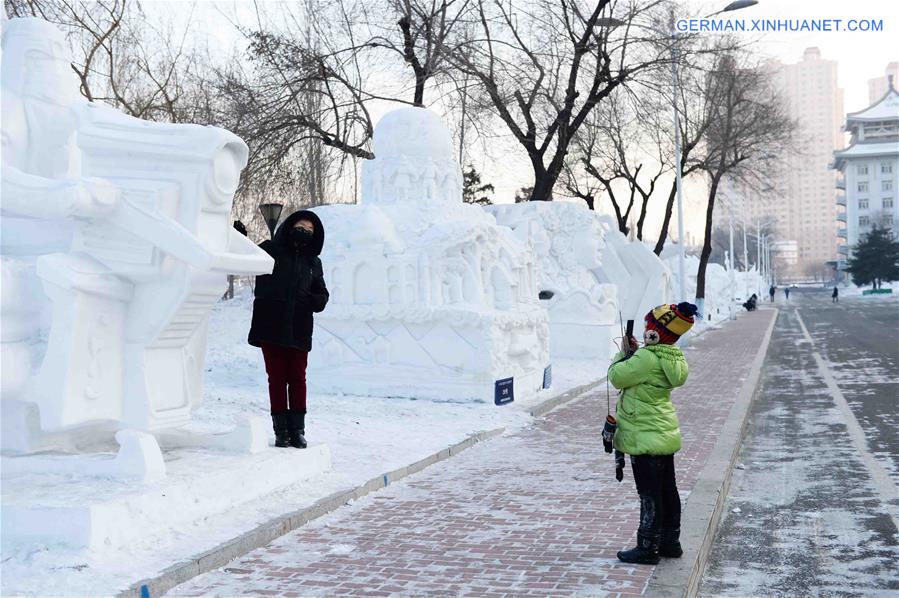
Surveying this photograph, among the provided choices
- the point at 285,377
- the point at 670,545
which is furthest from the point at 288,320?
the point at 670,545

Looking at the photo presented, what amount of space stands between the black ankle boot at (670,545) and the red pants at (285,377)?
11.0 ft

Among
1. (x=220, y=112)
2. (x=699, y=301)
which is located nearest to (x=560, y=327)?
(x=220, y=112)

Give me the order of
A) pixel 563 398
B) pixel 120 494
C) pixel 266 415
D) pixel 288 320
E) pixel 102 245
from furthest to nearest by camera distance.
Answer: pixel 563 398
pixel 266 415
pixel 288 320
pixel 102 245
pixel 120 494

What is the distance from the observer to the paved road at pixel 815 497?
5.80 meters

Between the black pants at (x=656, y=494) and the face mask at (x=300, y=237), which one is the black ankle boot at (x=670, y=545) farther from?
the face mask at (x=300, y=237)

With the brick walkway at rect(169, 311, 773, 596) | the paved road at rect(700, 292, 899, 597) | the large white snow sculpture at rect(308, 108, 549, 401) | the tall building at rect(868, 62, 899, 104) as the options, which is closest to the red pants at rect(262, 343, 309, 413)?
the brick walkway at rect(169, 311, 773, 596)

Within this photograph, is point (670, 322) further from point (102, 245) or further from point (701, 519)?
point (102, 245)

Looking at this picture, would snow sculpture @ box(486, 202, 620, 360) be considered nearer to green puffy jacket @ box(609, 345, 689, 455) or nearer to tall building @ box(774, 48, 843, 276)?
green puffy jacket @ box(609, 345, 689, 455)

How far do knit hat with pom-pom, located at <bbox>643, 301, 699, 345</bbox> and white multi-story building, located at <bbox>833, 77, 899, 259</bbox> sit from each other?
10534 centimetres

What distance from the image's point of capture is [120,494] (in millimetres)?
5754

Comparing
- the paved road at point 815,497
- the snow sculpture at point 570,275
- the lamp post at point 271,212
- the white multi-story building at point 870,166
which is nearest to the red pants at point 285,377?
the paved road at point 815,497

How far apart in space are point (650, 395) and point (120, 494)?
3238mm

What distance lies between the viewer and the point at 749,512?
7500mm

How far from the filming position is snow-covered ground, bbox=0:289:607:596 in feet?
16.4
